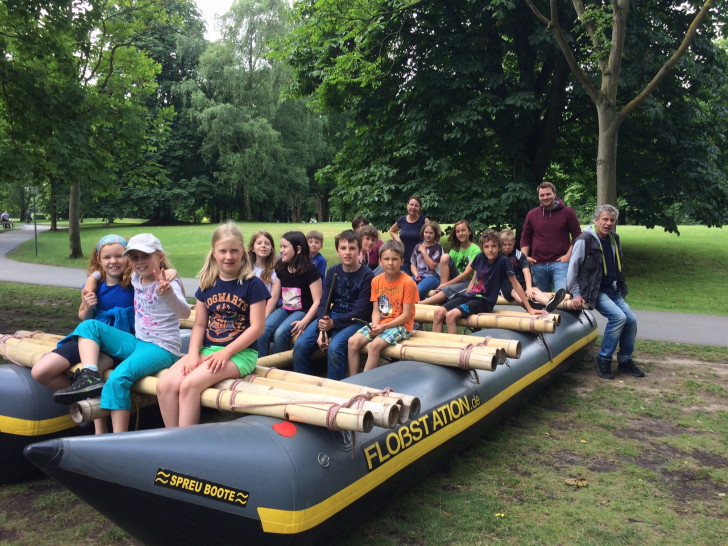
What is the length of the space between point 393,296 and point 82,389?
2.70 m

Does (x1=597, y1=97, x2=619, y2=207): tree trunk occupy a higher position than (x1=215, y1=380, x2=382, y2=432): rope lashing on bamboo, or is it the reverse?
(x1=597, y1=97, x2=619, y2=207): tree trunk

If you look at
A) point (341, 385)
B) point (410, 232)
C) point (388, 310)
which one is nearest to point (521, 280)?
point (410, 232)

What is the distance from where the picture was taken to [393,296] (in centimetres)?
525

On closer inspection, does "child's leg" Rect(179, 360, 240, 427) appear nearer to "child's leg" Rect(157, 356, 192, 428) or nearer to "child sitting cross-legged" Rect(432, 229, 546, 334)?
"child's leg" Rect(157, 356, 192, 428)

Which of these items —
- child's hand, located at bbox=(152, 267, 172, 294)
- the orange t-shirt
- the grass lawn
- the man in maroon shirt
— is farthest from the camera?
the grass lawn

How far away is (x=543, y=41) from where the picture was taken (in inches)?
483

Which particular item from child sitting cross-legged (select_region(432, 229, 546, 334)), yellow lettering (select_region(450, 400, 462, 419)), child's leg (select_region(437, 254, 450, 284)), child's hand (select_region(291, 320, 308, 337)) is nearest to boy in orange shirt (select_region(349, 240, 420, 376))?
child's hand (select_region(291, 320, 308, 337))

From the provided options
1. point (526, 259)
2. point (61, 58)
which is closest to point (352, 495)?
point (526, 259)

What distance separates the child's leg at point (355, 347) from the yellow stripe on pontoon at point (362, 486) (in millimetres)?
1247

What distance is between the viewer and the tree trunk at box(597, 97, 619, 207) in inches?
398

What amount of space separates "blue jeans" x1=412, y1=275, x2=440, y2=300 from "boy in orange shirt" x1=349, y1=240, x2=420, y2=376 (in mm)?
2523

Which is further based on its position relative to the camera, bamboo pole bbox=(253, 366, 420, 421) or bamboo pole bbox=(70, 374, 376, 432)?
bamboo pole bbox=(253, 366, 420, 421)

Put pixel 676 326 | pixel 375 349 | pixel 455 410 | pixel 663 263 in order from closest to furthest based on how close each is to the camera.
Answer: pixel 455 410 < pixel 375 349 < pixel 676 326 < pixel 663 263

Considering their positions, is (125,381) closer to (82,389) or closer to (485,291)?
(82,389)
